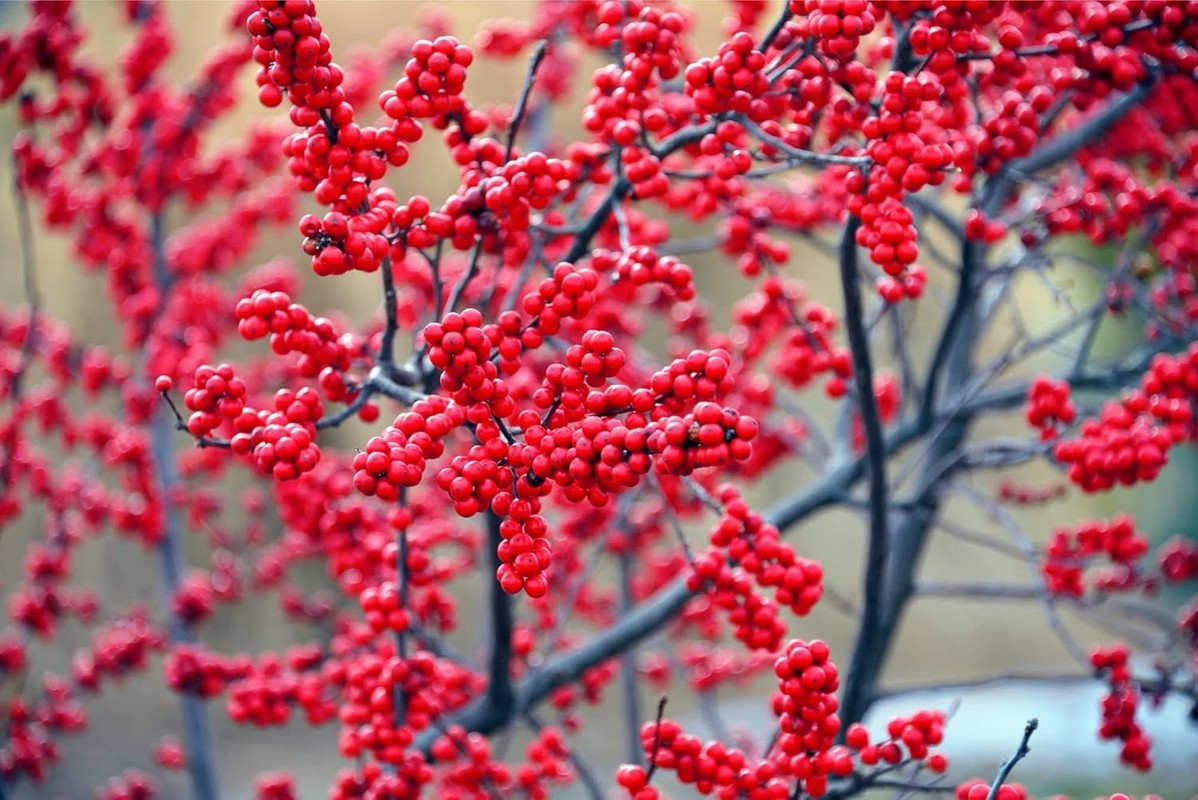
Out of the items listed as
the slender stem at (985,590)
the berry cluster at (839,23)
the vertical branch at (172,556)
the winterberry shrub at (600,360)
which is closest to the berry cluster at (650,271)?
the winterberry shrub at (600,360)

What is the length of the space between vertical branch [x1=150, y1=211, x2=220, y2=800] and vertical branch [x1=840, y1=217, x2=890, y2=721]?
186cm

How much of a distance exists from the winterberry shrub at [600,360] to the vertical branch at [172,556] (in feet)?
0.04

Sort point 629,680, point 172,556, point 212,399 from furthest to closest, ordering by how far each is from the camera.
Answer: point 172,556 → point 629,680 → point 212,399

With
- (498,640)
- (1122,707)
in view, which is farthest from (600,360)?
(1122,707)

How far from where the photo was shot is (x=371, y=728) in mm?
1695

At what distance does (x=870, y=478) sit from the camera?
1844 mm

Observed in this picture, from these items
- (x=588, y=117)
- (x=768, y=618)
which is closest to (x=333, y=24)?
(x=588, y=117)

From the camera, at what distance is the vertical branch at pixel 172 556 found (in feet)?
9.35

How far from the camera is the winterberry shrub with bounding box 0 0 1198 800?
4.31 feet

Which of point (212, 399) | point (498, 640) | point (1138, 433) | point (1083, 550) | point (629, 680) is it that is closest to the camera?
point (212, 399)

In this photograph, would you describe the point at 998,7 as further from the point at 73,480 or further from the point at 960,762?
the point at 960,762

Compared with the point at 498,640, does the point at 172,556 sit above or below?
above

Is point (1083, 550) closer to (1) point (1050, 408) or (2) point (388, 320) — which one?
(1) point (1050, 408)

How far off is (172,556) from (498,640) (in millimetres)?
1588
